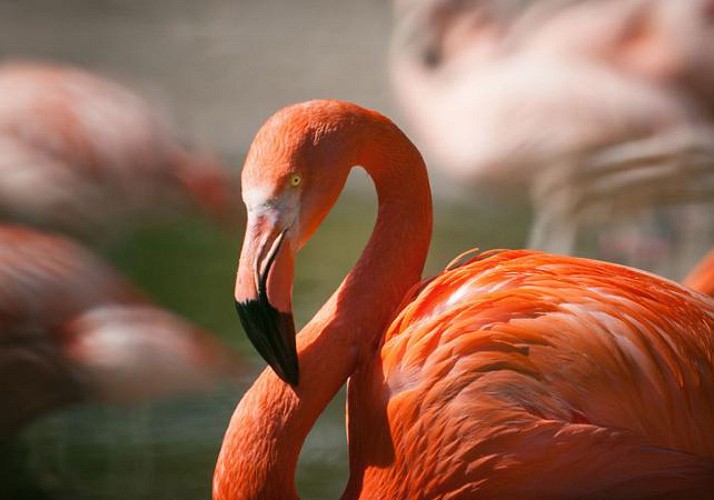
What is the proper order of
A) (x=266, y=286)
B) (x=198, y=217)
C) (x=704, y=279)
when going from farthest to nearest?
(x=198, y=217), (x=704, y=279), (x=266, y=286)

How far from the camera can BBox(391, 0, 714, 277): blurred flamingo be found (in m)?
2.88

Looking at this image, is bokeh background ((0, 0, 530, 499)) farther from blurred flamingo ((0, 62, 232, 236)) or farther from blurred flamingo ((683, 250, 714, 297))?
blurred flamingo ((683, 250, 714, 297))

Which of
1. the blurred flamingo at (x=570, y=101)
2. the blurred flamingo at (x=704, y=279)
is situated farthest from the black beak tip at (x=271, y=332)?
the blurred flamingo at (x=570, y=101)

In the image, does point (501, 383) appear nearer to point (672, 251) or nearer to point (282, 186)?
point (282, 186)

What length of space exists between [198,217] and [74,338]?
0.46 metres

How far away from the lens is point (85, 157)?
2.96 metres

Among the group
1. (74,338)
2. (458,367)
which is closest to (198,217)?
(74,338)

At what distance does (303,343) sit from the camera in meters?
2.01

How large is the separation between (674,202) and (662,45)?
0.43m

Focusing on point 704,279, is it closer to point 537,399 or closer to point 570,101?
point 570,101

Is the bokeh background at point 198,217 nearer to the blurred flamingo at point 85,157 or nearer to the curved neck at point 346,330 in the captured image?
the blurred flamingo at point 85,157

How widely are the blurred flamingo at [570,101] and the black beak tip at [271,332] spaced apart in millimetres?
1206

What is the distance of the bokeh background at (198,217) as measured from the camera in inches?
116

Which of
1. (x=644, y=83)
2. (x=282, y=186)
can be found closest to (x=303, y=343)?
(x=282, y=186)
